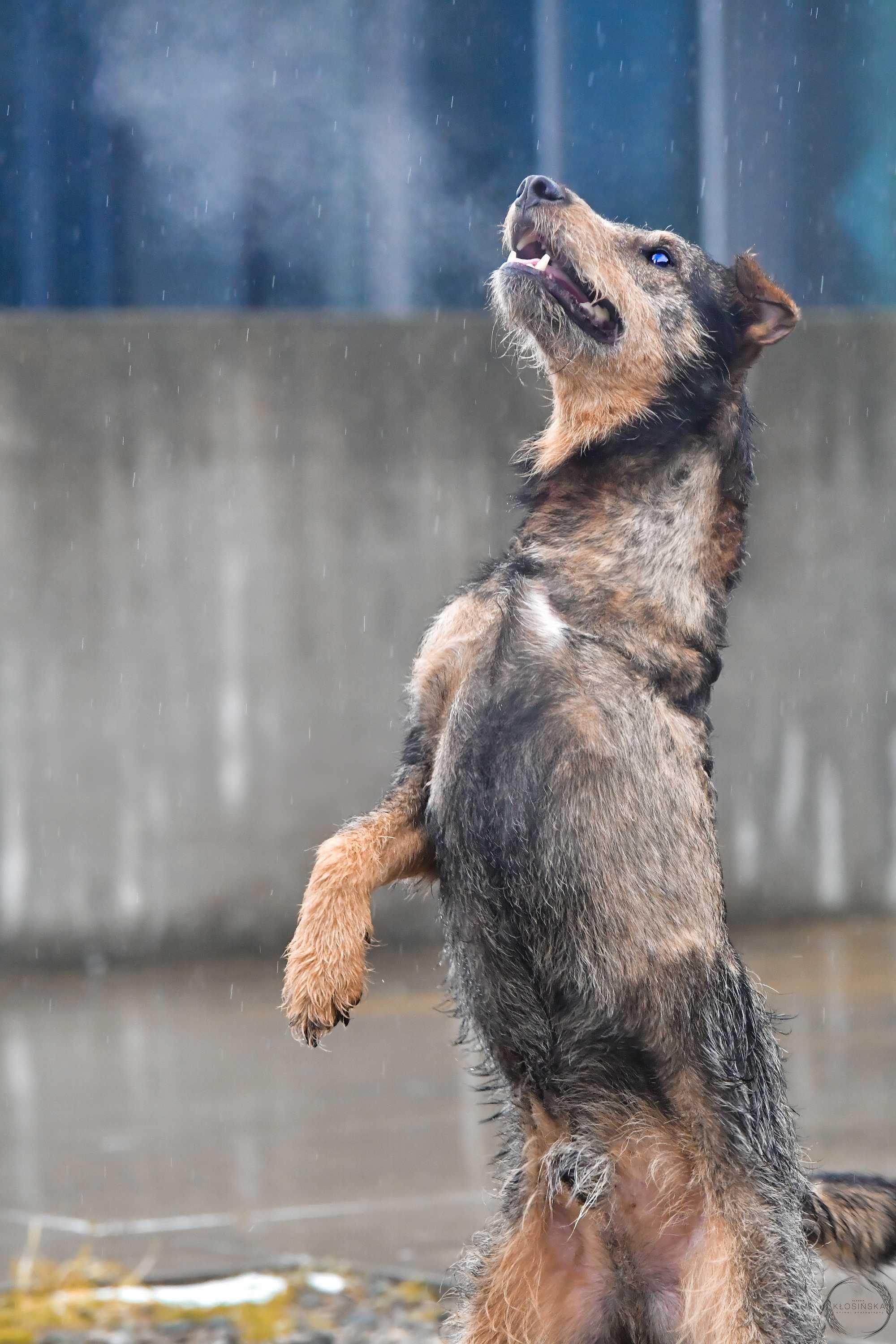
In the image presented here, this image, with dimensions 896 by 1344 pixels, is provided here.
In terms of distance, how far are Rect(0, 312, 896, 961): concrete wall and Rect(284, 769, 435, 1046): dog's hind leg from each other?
7251mm

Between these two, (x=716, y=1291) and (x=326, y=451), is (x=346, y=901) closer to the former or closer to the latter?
(x=716, y=1291)

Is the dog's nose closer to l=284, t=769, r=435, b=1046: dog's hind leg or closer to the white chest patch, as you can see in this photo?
the white chest patch

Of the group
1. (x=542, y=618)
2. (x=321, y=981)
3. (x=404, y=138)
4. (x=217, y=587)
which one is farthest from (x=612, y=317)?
(x=404, y=138)

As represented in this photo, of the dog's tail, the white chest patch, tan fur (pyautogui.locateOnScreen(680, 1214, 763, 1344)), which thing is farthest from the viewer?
the dog's tail

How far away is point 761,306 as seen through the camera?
119 inches

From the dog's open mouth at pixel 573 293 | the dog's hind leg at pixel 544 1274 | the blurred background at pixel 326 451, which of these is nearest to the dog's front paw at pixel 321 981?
the dog's hind leg at pixel 544 1274

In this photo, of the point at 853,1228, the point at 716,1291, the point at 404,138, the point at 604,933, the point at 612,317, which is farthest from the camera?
the point at 404,138

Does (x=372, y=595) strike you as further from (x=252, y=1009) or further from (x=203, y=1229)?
(x=203, y=1229)

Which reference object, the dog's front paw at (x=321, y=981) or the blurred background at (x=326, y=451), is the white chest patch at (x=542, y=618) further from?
the blurred background at (x=326, y=451)

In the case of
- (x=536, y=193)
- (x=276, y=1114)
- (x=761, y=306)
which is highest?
(x=536, y=193)

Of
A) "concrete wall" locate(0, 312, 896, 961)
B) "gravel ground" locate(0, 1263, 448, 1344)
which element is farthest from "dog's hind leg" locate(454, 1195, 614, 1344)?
"concrete wall" locate(0, 312, 896, 961)

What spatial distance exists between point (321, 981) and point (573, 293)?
51.2 inches

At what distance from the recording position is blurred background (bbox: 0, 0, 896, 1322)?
9.96 metres

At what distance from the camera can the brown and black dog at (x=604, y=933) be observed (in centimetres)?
253
